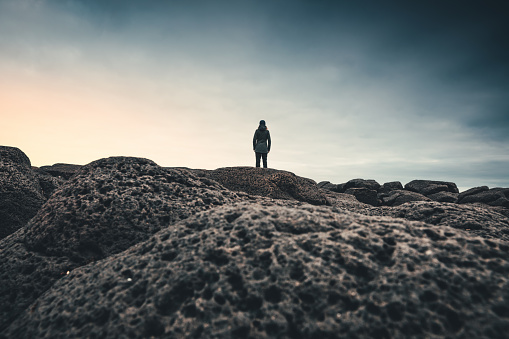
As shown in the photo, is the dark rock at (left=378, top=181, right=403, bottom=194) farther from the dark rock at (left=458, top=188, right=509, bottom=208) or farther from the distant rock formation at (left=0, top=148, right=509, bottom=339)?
the distant rock formation at (left=0, top=148, right=509, bottom=339)

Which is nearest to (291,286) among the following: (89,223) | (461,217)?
(89,223)

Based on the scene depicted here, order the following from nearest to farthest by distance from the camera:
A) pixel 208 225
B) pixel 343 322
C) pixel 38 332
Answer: pixel 343 322 → pixel 38 332 → pixel 208 225

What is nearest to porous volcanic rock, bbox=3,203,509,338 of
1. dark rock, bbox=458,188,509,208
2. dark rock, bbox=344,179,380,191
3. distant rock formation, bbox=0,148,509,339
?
distant rock formation, bbox=0,148,509,339

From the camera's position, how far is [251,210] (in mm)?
2902

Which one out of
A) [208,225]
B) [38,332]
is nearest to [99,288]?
[38,332]

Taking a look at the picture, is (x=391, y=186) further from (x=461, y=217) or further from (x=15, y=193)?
(x=15, y=193)

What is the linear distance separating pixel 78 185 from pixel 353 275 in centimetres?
371

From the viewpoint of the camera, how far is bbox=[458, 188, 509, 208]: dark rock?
18406 mm

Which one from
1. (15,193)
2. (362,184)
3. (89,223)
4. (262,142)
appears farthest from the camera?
(362,184)

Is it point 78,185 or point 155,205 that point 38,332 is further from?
point 78,185

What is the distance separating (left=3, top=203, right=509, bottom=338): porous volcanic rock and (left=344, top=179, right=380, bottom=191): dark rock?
2275 centimetres

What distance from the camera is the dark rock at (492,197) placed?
18406mm

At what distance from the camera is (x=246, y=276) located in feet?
7.34

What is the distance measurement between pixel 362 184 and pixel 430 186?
6042 millimetres
